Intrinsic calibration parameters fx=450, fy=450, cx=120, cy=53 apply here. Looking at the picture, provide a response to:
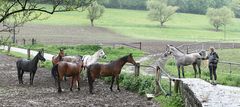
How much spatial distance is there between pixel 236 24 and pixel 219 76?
374ft

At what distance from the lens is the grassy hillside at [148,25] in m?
94.5

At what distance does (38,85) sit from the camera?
72.0ft

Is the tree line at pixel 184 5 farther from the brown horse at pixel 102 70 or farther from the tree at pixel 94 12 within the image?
the brown horse at pixel 102 70

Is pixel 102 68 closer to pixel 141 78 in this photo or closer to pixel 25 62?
pixel 141 78

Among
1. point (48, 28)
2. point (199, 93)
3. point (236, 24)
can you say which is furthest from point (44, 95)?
point (236, 24)

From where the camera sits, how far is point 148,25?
113m

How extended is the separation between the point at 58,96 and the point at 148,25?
312 ft

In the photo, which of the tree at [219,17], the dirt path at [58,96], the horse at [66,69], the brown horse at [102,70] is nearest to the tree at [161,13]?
the tree at [219,17]

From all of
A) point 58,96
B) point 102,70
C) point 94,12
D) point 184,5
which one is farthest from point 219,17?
point 58,96

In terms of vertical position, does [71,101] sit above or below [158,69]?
below

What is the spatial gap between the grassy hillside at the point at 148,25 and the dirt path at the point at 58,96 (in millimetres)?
65469

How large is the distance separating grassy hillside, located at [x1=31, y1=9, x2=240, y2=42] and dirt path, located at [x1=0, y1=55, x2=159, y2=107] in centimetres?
6547

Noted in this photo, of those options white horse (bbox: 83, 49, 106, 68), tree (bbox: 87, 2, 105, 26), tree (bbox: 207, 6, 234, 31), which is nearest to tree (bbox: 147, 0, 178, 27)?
tree (bbox: 207, 6, 234, 31)

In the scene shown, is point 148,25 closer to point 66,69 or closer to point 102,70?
point 102,70
